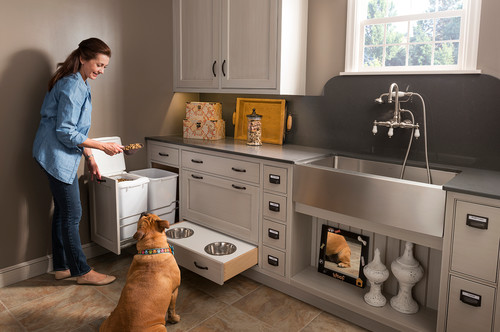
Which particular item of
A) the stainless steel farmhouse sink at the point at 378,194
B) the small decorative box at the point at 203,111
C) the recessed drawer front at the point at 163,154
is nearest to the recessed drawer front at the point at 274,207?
the stainless steel farmhouse sink at the point at 378,194

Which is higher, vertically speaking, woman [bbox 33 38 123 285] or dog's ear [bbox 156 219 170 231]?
woman [bbox 33 38 123 285]

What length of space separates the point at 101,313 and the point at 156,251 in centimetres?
66

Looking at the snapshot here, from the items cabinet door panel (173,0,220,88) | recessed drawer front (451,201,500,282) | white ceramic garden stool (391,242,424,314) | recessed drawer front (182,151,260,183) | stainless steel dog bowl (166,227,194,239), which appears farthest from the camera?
cabinet door panel (173,0,220,88)

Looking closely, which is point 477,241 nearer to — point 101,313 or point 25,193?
point 101,313

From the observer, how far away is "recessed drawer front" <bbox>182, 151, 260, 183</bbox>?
2696 millimetres

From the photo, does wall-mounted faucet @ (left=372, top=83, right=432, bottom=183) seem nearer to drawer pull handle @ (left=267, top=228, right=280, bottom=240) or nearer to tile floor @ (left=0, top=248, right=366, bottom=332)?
drawer pull handle @ (left=267, top=228, right=280, bottom=240)

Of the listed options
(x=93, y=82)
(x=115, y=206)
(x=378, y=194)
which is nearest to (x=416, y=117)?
(x=378, y=194)

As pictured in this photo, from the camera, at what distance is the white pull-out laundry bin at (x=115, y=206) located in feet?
9.25

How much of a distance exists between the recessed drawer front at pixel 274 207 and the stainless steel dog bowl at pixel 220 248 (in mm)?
335

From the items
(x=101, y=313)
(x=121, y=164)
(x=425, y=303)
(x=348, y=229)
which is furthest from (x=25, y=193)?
(x=425, y=303)

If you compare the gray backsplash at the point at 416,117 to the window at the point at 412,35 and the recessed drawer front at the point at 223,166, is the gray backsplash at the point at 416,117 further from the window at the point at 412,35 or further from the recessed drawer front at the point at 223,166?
the recessed drawer front at the point at 223,166

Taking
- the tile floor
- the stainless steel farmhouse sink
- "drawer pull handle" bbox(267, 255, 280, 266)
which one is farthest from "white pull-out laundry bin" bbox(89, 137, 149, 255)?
the stainless steel farmhouse sink

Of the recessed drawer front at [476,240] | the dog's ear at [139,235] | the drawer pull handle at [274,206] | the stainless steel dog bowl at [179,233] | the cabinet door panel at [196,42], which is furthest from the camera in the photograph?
the cabinet door panel at [196,42]

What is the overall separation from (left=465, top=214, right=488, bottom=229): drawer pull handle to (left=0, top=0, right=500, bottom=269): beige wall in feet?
3.09
